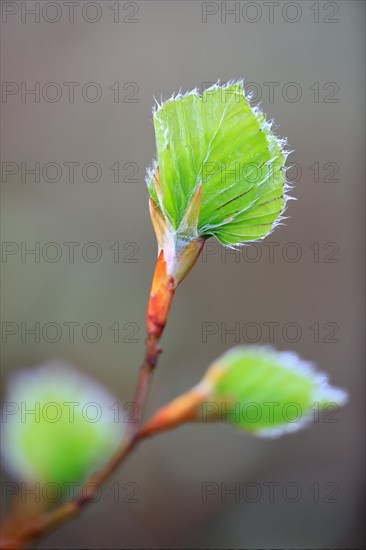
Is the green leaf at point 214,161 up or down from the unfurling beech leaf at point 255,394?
up

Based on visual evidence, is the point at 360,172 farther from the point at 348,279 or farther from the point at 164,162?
the point at 164,162

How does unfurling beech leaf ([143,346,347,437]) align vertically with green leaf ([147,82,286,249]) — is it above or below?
below

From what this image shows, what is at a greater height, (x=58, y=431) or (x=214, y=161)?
(x=214, y=161)

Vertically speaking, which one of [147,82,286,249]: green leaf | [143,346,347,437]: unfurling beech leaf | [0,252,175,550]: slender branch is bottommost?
[0,252,175,550]: slender branch

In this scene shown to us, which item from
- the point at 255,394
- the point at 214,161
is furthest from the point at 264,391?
the point at 214,161

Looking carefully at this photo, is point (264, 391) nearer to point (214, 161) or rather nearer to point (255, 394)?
point (255, 394)

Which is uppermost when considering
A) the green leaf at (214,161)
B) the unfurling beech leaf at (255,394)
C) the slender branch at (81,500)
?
the green leaf at (214,161)
